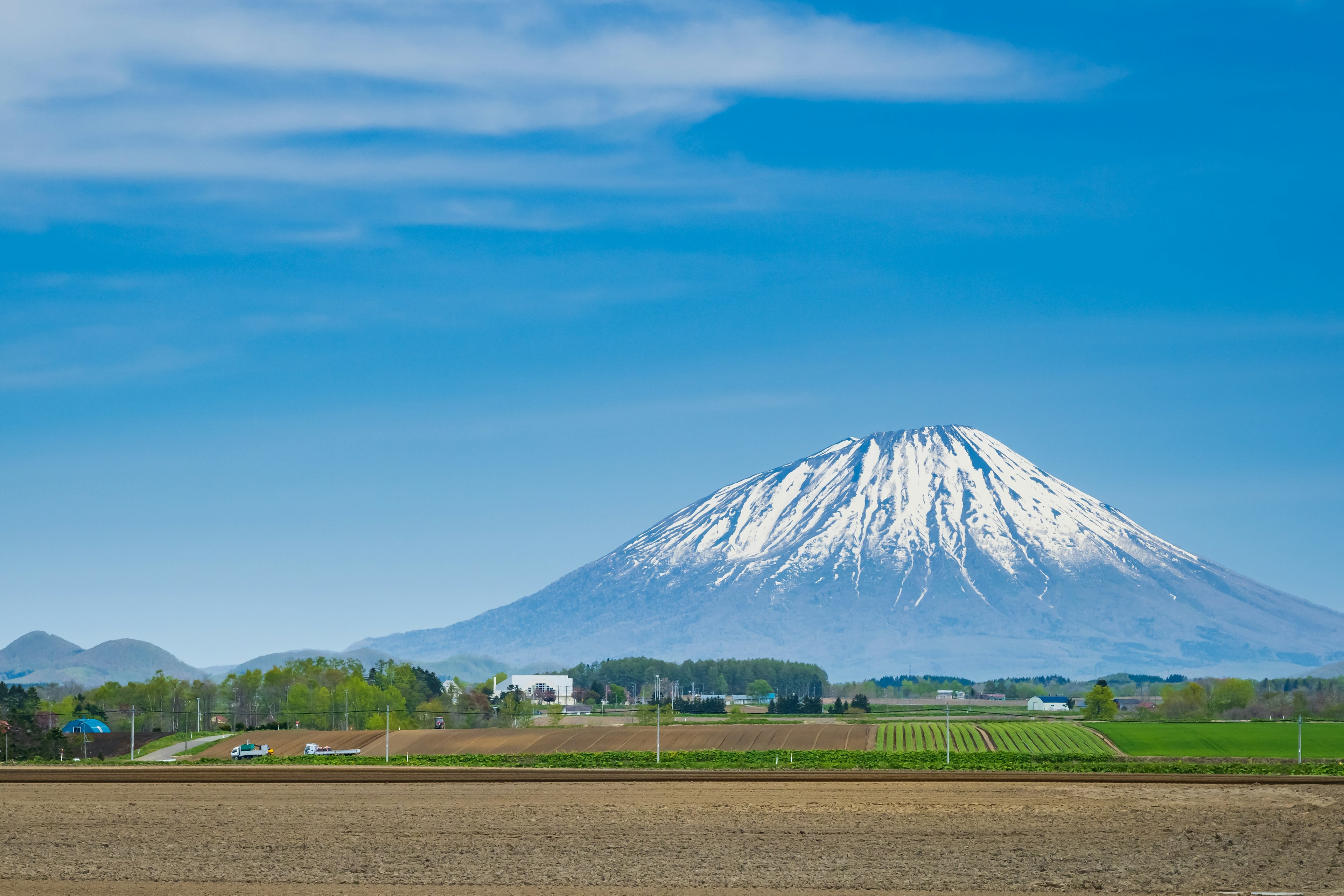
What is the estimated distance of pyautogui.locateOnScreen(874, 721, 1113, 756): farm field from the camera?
3656 inches

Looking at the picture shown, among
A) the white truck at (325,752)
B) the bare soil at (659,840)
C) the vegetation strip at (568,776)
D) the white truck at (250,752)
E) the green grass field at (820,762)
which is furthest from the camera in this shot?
the white truck at (250,752)

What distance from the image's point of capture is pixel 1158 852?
31.0 m

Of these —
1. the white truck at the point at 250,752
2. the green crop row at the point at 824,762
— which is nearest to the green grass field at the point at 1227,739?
the green crop row at the point at 824,762

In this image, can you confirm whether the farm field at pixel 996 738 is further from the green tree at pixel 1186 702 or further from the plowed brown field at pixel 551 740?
the green tree at pixel 1186 702

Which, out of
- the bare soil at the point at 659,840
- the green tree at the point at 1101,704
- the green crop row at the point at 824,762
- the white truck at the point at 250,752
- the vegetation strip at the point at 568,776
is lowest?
the green tree at the point at 1101,704

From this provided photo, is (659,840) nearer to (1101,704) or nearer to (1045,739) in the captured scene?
(1045,739)

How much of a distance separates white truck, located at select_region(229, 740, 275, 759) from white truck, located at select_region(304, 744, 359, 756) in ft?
6.81

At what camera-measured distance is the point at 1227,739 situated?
101 meters

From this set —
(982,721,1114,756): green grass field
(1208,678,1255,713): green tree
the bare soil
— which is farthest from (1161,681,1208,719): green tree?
the bare soil

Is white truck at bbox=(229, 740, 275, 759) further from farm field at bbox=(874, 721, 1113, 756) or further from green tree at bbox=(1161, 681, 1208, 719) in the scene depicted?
green tree at bbox=(1161, 681, 1208, 719)

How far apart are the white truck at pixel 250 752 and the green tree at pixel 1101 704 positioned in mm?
91475

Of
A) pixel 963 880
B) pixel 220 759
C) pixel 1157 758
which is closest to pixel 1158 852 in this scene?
pixel 963 880

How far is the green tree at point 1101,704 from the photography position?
151500 millimetres

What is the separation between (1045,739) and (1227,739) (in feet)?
39.5
